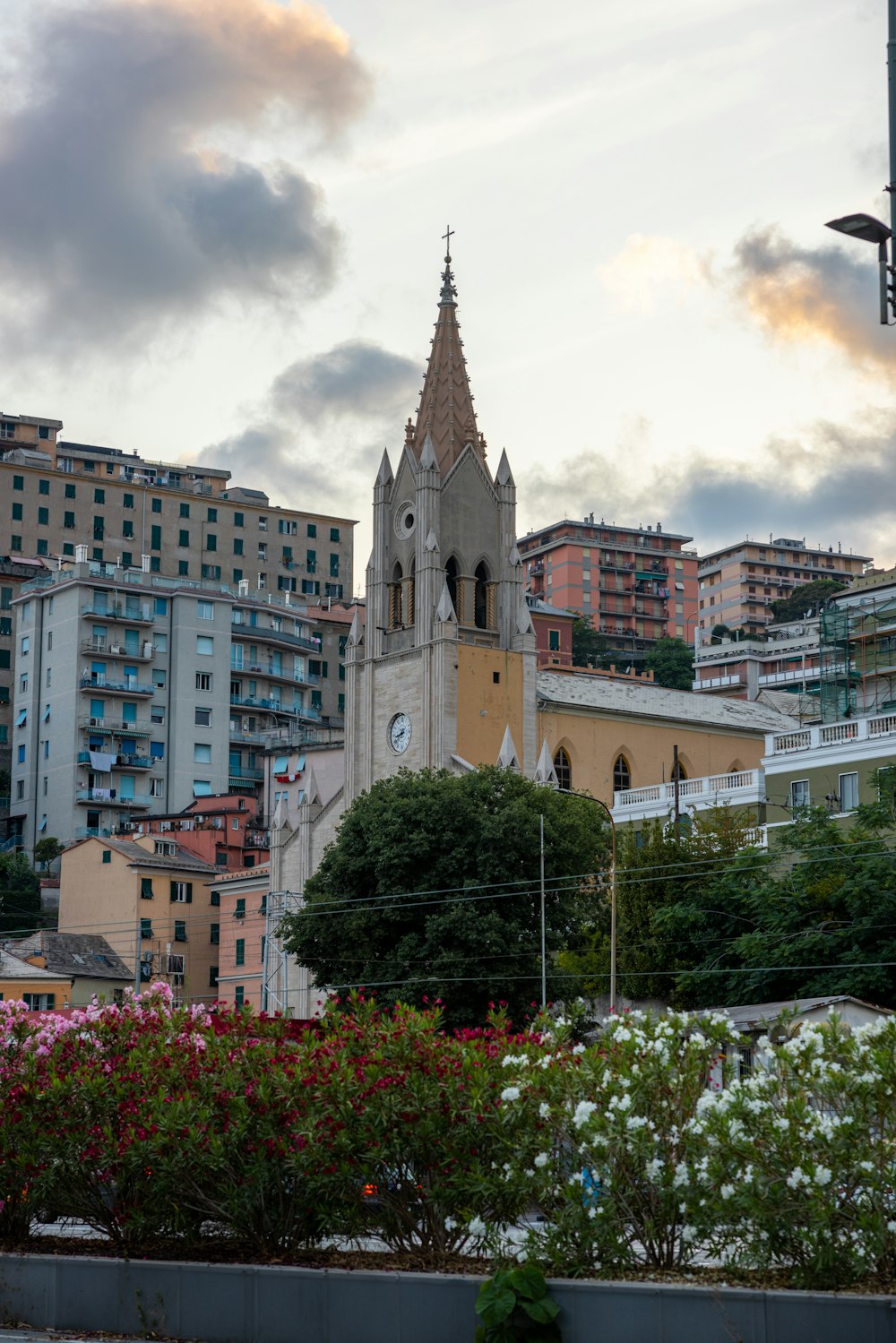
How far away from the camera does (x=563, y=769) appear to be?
87.6 metres

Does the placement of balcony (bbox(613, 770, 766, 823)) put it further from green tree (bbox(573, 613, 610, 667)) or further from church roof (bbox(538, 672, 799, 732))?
green tree (bbox(573, 613, 610, 667))

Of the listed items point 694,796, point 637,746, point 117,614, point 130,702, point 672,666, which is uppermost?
point 672,666

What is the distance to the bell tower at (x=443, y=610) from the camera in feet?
278

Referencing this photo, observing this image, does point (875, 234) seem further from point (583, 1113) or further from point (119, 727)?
point (119, 727)

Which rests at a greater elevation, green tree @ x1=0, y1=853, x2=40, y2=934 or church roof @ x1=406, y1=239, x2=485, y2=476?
church roof @ x1=406, y1=239, x2=485, y2=476

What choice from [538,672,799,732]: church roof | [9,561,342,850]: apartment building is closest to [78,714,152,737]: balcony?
[9,561,342,850]: apartment building

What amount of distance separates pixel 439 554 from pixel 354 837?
82.0ft

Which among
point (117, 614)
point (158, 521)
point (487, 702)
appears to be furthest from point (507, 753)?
point (158, 521)

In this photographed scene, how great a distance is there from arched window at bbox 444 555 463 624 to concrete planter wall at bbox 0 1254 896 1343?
6556 centimetres

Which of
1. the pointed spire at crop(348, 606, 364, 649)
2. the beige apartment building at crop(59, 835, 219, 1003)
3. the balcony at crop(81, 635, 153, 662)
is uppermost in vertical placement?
the balcony at crop(81, 635, 153, 662)

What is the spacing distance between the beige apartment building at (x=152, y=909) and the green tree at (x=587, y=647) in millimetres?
73163

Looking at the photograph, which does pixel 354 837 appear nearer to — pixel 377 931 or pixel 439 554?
pixel 377 931

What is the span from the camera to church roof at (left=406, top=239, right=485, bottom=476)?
9062cm

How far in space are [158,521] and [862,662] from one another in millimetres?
66112
